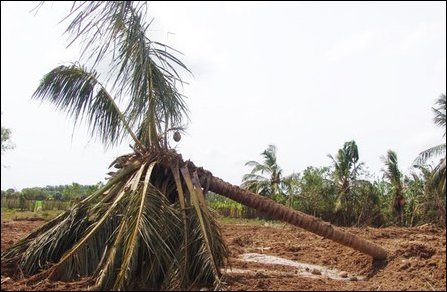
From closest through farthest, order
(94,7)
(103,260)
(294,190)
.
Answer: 1. (94,7)
2. (103,260)
3. (294,190)

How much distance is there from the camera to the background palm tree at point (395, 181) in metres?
27.3

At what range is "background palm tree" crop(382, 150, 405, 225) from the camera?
89.5ft

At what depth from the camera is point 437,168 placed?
17781 mm

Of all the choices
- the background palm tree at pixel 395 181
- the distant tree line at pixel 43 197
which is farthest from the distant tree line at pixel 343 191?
the distant tree line at pixel 43 197

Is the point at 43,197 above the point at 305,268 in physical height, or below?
above

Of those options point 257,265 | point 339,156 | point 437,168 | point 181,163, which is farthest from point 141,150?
point 339,156

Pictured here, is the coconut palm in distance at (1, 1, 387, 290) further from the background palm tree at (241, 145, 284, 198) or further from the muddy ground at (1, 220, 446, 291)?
the background palm tree at (241, 145, 284, 198)

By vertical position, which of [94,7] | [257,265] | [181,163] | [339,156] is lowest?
[257,265]

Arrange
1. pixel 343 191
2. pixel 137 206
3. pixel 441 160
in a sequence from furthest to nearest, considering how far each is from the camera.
→ pixel 343 191
pixel 441 160
pixel 137 206

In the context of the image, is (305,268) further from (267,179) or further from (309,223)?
(267,179)

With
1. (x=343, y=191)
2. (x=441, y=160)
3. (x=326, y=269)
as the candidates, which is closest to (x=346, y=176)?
(x=343, y=191)

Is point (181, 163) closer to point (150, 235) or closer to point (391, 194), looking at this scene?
point (150, 235)

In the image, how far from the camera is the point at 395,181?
27.6 meters

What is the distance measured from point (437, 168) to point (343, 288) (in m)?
13.7
